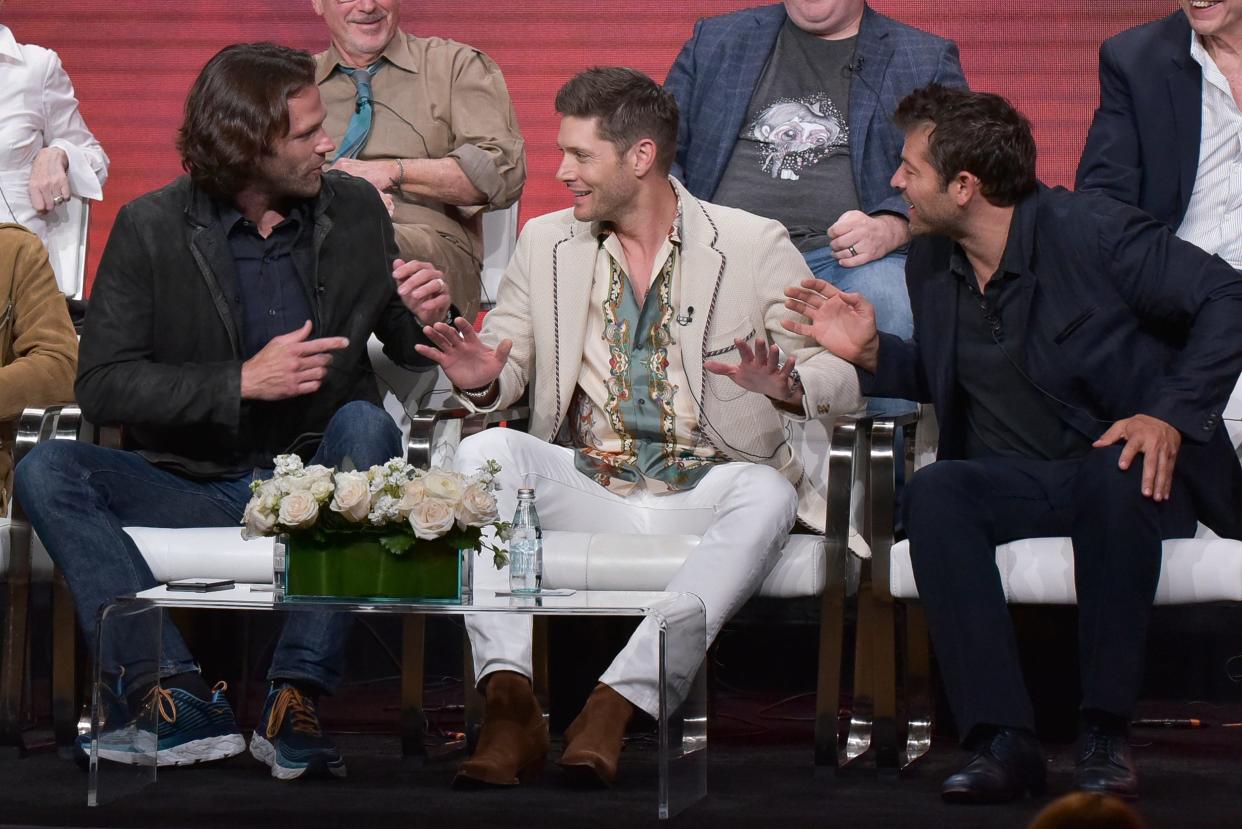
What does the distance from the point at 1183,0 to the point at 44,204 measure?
113 inches

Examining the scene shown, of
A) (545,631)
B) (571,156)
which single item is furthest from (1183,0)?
(545,631)

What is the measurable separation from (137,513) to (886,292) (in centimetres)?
173

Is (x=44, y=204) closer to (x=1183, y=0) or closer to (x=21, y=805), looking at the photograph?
(x=21, y=805)

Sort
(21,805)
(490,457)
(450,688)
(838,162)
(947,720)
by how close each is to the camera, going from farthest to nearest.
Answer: (838,162)
(450,688)
(947,720)
(490,457)
(21,805)

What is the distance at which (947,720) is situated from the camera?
3.71 m

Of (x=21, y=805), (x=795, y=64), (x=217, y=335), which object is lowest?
(x=21, y=805)

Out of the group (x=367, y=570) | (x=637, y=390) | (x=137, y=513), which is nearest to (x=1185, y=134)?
(x=637, y=390)

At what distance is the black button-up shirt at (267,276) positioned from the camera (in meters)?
3.65

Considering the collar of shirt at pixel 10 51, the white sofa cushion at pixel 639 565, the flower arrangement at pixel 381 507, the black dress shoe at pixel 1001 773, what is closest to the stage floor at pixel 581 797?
the black dress shoe at pixel 1001 773

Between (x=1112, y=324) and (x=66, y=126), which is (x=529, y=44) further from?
(x=1112, y=324)

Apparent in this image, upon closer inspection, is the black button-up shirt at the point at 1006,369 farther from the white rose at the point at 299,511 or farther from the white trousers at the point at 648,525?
the white rose at the point at 299,511

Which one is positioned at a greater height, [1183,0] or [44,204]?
[1183,0]

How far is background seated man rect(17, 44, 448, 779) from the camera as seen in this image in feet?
11.2

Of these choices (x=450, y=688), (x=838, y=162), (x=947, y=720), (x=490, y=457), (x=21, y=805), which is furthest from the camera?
(x=838, y=162)
